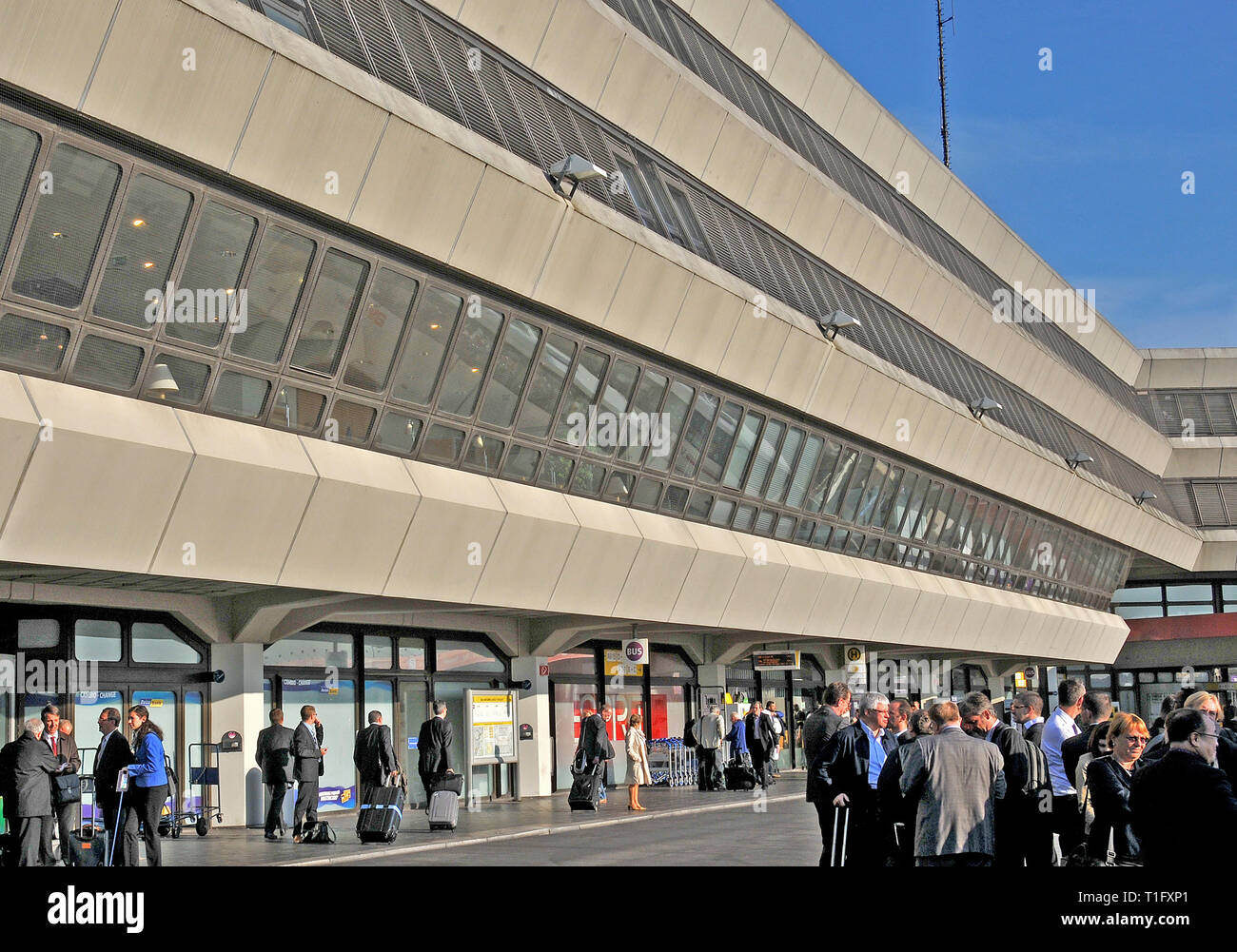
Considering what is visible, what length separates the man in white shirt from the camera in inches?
399

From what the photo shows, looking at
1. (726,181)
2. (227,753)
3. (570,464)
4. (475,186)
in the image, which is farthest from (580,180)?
(227,753)

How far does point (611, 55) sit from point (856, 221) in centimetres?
932

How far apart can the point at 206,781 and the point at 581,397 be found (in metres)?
7.83

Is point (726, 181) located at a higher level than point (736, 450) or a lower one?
higher

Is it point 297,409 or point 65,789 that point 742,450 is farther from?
point 65,789

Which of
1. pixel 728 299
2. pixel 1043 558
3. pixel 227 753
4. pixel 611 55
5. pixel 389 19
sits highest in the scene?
pixel 611 55

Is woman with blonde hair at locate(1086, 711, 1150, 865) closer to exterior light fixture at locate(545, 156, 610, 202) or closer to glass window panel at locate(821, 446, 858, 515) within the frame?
exterior light fixture at locate(545, 156, 610, 202)

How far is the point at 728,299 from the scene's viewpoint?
23.1 m

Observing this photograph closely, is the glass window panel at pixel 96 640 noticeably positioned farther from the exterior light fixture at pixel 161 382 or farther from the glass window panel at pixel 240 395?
the exterior light fixture at pixel 161 382

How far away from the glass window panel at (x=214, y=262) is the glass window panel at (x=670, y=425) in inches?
372

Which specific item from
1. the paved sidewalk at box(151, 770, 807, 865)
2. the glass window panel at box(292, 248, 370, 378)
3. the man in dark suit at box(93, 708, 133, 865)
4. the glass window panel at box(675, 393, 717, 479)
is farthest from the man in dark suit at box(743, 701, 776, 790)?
the man in dark suit at box(93, 708, 133, 865)

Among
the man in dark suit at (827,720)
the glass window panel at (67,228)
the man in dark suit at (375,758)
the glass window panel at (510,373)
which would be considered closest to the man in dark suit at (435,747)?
the man in dark suit at (375,758)

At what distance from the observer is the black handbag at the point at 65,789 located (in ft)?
46.0
